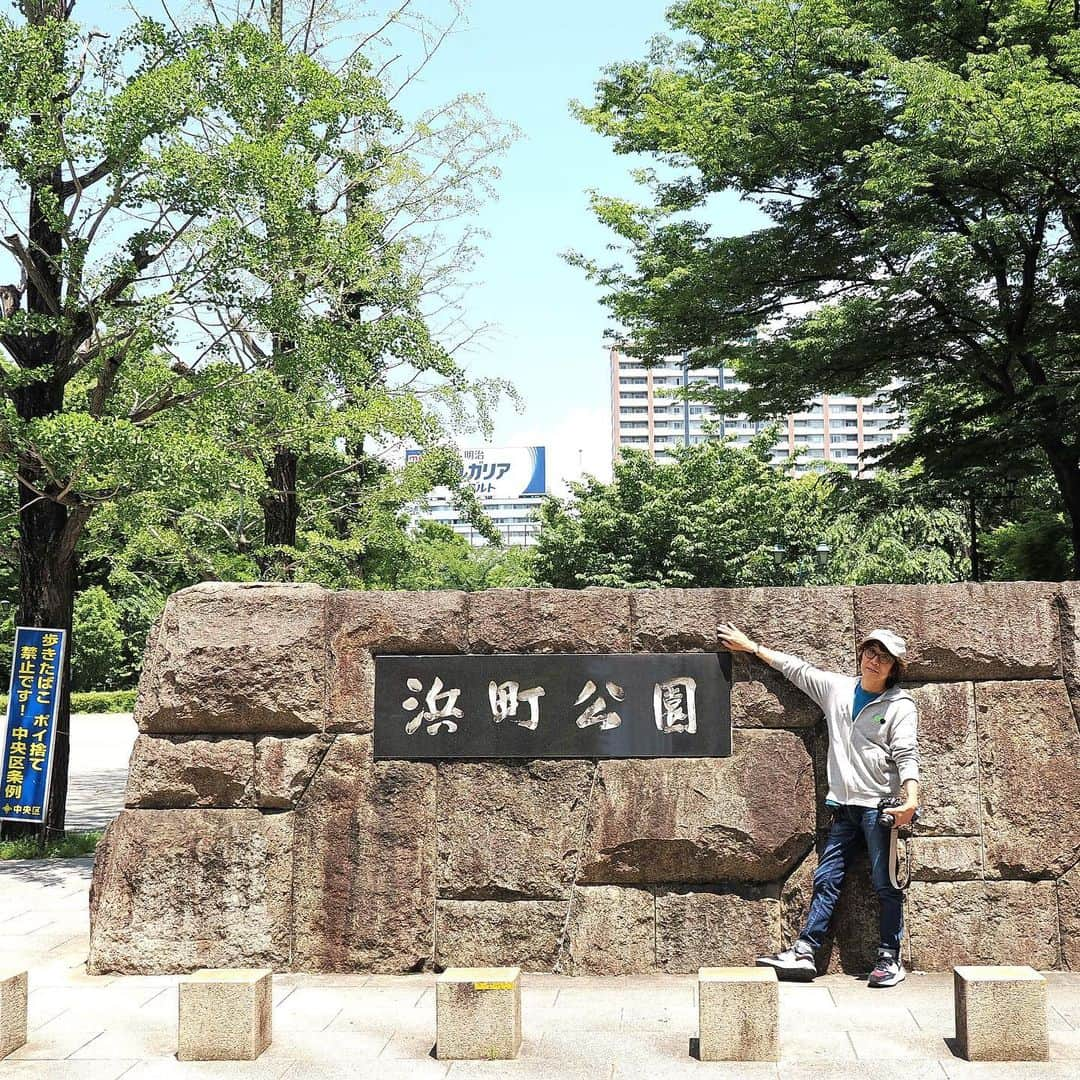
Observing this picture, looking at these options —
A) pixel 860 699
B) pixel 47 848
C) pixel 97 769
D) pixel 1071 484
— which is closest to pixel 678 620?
pixel 860 699

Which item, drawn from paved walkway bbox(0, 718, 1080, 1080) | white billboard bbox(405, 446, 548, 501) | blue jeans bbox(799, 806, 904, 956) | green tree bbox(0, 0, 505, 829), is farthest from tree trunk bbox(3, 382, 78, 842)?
white billboard bbox(405, 446, 548, 501)

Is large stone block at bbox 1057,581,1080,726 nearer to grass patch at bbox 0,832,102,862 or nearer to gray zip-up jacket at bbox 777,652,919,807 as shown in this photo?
gray zip-up jacket at bbox 777,652,919,807

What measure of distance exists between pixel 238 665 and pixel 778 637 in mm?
2636

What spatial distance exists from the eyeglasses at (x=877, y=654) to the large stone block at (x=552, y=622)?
114 centimetres

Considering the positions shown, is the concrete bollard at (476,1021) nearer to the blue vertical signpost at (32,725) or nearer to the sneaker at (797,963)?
the sneaker at (797,963)

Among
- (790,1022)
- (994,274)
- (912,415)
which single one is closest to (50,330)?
(790,1022)

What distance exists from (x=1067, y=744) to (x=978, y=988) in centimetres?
174

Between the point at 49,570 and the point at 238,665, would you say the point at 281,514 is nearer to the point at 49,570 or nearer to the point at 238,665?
the point at 49,570

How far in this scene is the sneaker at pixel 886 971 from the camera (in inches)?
221

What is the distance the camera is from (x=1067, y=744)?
5.97 meters

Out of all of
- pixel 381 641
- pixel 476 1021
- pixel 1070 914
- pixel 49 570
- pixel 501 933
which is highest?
pixel 49 570

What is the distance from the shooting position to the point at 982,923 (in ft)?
19.4

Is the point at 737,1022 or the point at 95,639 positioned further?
the point at 95,639

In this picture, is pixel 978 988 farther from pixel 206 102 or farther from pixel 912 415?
pixel 912 415
